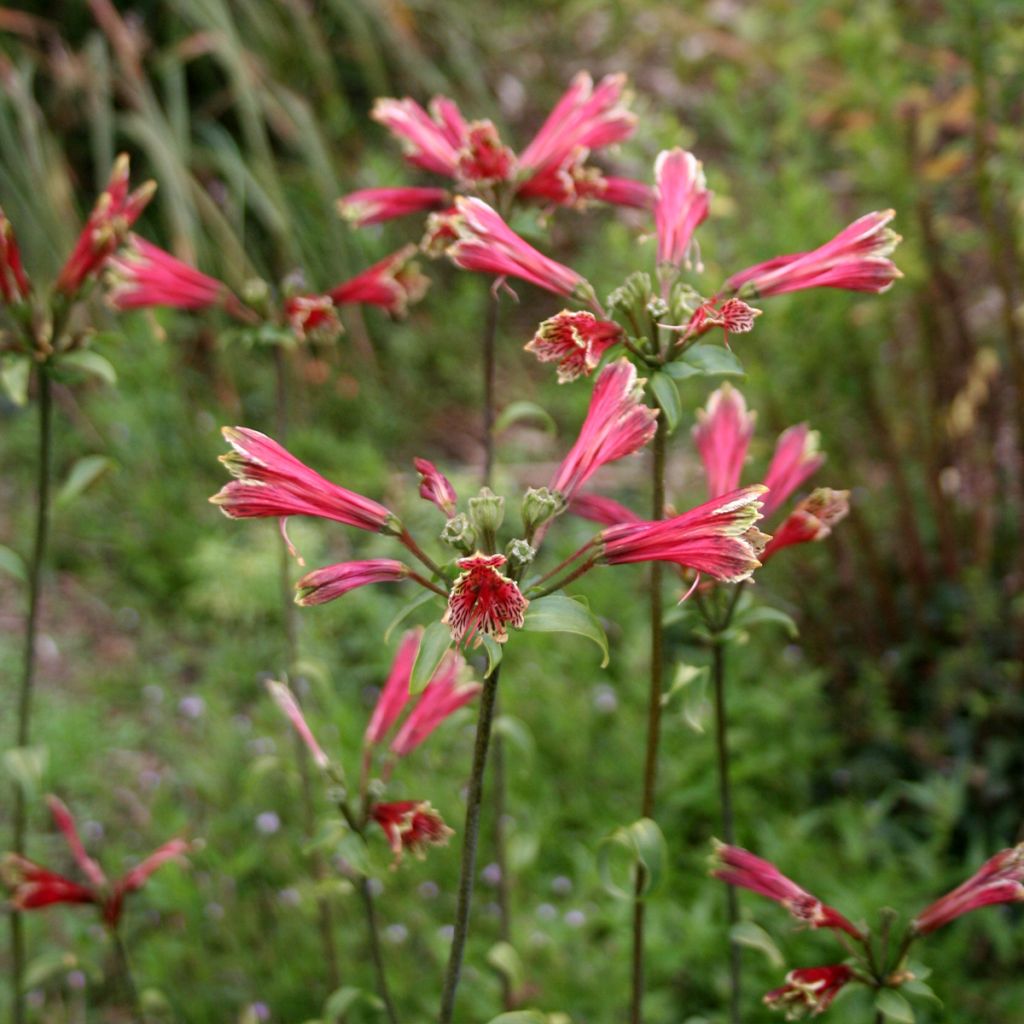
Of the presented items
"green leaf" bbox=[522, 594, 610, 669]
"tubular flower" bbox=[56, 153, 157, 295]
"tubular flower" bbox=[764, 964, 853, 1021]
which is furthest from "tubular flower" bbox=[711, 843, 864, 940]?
"tubular flower" bbox=[56, 153, 157, 295]

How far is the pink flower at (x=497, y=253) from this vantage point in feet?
3.59

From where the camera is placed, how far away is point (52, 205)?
3.45 meters

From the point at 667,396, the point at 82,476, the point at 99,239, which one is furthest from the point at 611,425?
the point at 82,476

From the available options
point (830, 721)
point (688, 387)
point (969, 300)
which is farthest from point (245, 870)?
point (969, 300)

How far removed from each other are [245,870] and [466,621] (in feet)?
5.13

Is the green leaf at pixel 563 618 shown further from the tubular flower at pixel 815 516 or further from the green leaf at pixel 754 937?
the green leaf at pixel 754 937

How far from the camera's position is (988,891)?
3.80 feet

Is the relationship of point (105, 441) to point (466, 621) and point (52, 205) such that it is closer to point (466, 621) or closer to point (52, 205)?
point (52, 205)

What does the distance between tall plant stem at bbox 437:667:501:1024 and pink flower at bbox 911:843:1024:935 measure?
460mm

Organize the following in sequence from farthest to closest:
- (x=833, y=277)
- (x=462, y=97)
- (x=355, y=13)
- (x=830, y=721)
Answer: (x=462, y=97) → (x=355, y=13) → (x=830, y=721) → (x=833, y=277)

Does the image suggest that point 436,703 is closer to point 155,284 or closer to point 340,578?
point 340,578

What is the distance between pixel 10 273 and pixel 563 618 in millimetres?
808

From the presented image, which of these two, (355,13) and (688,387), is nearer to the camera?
(688,387)

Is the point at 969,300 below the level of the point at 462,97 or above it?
below
